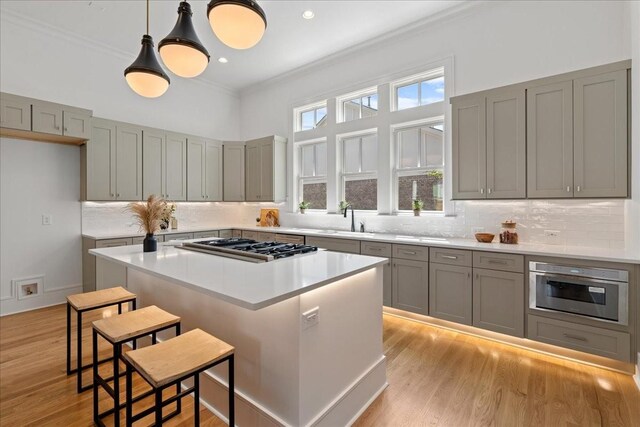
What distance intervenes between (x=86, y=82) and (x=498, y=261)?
19.1 ft

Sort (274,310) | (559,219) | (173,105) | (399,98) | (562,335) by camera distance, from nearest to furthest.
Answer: (274,310), (562,335), (559,219), (399,98), (173,105)

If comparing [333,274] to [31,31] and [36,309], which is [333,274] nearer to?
[36,309]

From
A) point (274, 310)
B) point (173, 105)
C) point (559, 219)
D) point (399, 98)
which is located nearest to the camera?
point (274, 310)

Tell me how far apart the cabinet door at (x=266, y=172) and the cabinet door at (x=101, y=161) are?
2.25 meters

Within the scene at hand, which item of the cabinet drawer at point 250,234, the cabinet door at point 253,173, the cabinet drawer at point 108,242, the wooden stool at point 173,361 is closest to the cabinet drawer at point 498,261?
the wooden stool at point 173,361

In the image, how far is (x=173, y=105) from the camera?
217 inches

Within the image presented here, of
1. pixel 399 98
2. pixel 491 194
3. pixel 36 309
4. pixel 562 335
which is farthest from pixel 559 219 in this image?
pixel 36 309

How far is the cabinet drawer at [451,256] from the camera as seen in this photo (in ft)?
10.1

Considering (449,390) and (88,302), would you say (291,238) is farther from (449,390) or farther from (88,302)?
(449,390)

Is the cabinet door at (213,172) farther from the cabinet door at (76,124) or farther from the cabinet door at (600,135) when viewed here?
the cabinet door at (600,135)

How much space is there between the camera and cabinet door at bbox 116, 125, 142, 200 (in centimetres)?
450

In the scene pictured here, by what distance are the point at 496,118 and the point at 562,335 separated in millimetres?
2128

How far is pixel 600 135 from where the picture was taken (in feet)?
8.87

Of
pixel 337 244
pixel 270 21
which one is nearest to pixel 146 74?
pixel 270 21
